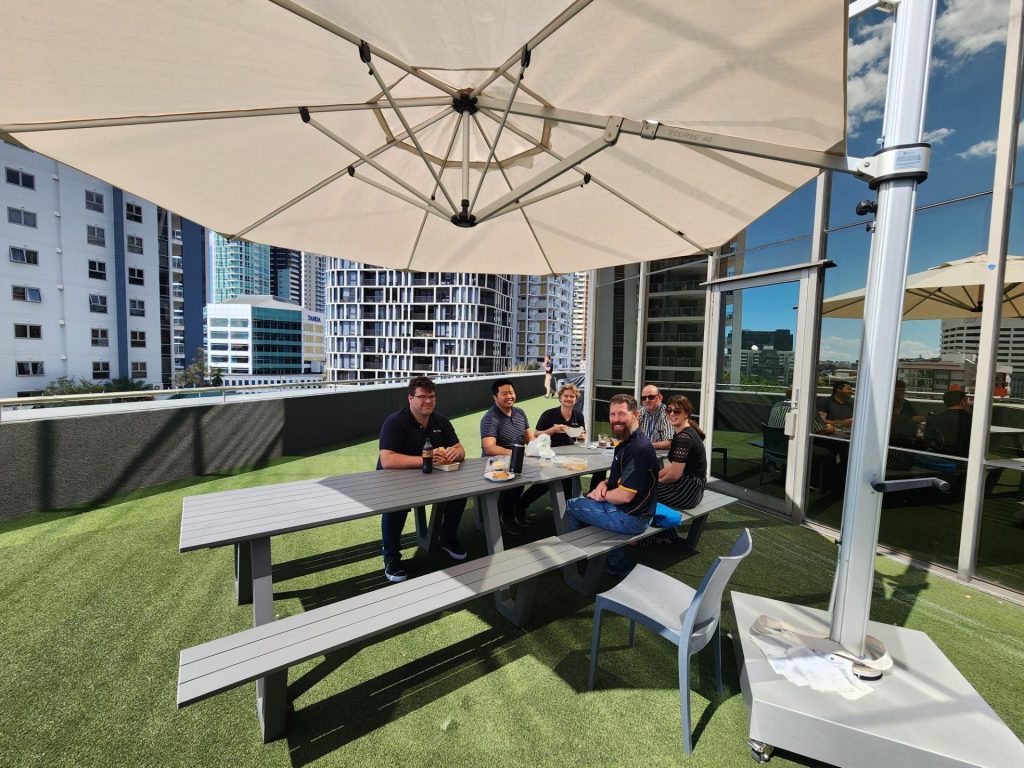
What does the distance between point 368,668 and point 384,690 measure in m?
0.20

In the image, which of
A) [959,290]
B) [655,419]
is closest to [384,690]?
[655,419]

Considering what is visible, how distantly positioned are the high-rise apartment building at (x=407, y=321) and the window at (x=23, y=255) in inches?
1519

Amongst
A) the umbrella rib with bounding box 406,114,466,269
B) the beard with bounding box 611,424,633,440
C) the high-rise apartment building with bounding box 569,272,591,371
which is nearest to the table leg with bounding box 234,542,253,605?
the beard with bounding box 611,424,633,440

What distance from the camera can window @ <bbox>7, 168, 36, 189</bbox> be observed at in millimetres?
36519

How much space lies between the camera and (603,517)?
316 cm

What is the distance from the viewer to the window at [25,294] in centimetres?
3828

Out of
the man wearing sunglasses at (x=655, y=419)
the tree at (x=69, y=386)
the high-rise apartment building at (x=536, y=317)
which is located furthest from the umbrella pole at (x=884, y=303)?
the high-rise apartment building at (x=536, y=317)

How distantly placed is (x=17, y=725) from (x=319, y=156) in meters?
3.38

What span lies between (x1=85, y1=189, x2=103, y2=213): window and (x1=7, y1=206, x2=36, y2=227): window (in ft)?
14.0

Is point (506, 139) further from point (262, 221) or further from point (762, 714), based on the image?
point (762, 714)

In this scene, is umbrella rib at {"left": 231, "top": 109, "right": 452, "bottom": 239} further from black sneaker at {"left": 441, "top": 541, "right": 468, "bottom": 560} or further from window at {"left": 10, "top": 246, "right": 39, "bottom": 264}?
window at {"left": 10, "top": 246, "right": 39, "bottom": 264}

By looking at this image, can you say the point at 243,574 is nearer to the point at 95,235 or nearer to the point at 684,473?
the point at 684,473

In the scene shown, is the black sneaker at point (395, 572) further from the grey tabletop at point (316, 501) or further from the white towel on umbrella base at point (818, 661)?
the white towel on umbrella base at point (818, 661)

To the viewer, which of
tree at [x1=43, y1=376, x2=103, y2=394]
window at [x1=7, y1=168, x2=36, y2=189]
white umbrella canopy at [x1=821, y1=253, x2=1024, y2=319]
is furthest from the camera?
tree at [x1=43, y1=376, x2=103, y2=394]
